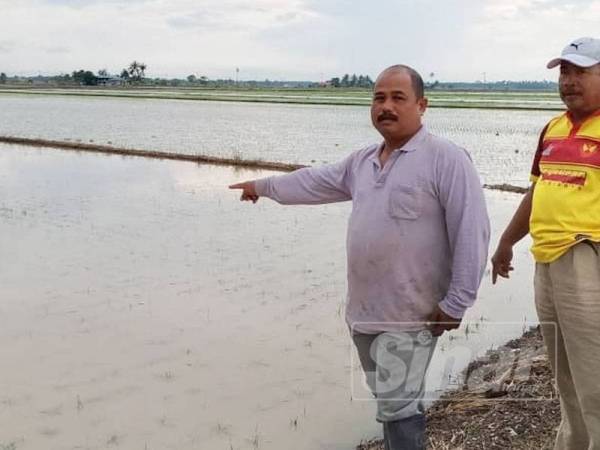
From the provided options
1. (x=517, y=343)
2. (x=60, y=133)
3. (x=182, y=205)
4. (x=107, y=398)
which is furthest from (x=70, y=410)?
(x=60, y=133)

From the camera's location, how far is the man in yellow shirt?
2.11 meters

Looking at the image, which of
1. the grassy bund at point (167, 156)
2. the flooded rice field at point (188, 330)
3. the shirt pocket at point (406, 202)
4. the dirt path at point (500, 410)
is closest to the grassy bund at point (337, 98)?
the grassy bund at point (167, 156)

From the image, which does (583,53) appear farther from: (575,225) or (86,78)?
(86,78)

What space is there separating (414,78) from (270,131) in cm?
2072

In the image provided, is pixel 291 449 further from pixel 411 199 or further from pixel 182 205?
pixel 182 205

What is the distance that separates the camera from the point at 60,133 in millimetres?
21344

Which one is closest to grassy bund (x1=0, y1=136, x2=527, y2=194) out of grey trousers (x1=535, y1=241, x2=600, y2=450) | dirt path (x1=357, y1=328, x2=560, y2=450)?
dirt path (x1=357, y1=328, x2=560, y2=450)

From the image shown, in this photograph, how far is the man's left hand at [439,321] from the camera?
2.17 metres

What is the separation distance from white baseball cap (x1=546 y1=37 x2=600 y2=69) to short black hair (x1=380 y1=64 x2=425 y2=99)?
1.39 ft

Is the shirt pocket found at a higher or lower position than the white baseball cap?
lower

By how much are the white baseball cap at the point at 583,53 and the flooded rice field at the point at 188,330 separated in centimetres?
222

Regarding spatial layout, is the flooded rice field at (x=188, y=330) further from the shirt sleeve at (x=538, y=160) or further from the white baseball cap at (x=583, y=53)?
the white baseball cap at (x=583, y=53)

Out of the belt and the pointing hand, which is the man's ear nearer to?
the belt

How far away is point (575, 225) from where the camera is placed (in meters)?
2.12
